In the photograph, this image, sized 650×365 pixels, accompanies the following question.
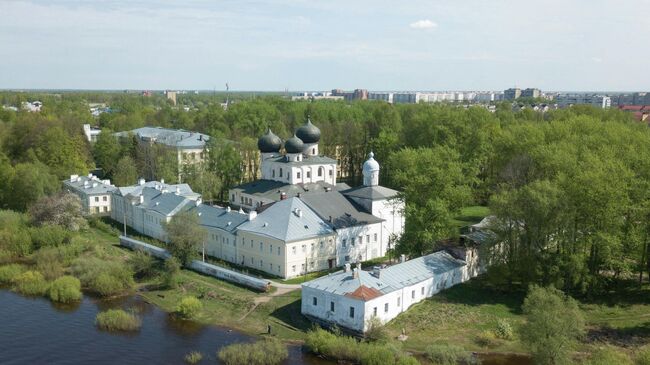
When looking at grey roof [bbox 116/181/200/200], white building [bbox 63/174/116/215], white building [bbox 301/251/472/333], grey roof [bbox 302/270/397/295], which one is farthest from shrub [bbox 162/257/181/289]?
white building [bbox 63/174/116/215]

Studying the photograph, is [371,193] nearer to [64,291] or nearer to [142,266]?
[142,266]

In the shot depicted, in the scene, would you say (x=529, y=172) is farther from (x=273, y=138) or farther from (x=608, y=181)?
(x=273, y=138)

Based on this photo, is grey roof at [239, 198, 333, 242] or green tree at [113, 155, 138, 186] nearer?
grey roof at [239, 198, 333, 242]

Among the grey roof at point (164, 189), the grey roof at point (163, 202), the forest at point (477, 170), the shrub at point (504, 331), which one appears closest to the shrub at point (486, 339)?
the shrub at point (504, 331)

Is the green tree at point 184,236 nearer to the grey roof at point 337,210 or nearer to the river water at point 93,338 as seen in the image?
the river water at point 93,338

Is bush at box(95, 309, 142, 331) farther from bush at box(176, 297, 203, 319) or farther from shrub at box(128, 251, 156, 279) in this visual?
shrub at box(128, 251, 156, 279)

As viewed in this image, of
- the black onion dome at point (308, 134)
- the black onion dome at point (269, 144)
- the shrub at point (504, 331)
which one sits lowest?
the shrub at point (504, 331)

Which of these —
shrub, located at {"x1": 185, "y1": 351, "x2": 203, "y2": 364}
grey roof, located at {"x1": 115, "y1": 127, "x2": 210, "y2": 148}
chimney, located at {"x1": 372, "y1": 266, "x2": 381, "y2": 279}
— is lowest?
shrub, located at {"x1": 185, "y1": 351, "x2": 203, "y2": 364}
